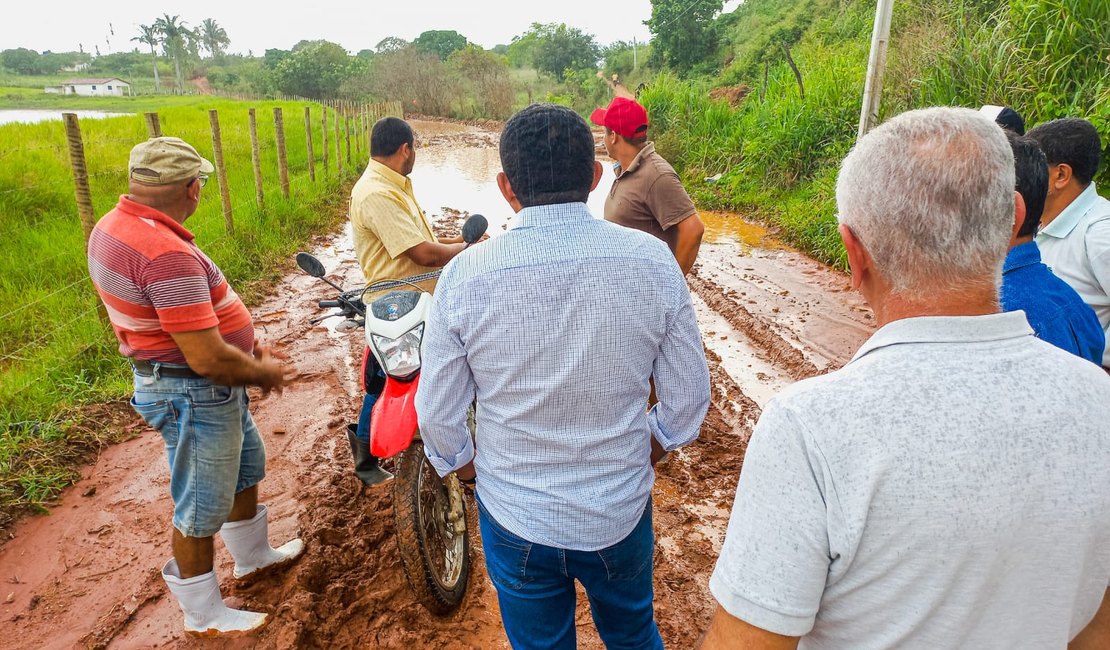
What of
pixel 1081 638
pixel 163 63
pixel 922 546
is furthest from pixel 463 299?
pixel 163 63

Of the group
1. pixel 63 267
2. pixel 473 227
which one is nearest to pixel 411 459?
pixel 473 227

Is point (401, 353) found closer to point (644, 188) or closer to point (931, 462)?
point (644, 188)

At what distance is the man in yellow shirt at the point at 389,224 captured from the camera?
2.97 metres

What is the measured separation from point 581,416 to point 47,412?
13.2 feet

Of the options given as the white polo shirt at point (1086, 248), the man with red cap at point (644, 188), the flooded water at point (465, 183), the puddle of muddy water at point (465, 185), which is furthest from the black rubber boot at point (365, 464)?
the puddle of muddy water at point (465, 185)

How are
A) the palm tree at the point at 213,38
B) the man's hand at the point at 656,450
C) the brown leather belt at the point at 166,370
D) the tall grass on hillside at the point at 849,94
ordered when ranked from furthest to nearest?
the palm tree at the point at 213,38 → the tall grass on hillside at the point at 849,94 → the brown leather belt at the point at 166,370 → the man's hand at the point at 656,450

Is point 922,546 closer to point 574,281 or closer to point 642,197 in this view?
point 574,281

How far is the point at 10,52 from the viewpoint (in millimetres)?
79125

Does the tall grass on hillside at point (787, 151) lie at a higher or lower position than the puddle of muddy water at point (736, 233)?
higher

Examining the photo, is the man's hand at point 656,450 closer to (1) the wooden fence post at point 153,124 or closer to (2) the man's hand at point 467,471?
(2) the man's hand at point 467,471

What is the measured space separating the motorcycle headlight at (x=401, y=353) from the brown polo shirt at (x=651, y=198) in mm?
1460

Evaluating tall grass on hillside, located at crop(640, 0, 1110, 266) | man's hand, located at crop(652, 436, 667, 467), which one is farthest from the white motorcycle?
tall grass on hillside, located at crop(640, 0, 1110, 266)

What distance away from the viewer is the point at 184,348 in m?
2.13

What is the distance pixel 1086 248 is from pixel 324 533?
3.39 m
